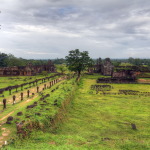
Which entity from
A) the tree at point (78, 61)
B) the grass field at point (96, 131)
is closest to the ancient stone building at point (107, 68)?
the tree at point (78, 61)

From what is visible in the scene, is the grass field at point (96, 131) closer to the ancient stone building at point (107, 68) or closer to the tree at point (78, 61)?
the tree at point (78, 61)

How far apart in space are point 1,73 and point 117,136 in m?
47.6

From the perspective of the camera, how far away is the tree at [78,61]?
146ft

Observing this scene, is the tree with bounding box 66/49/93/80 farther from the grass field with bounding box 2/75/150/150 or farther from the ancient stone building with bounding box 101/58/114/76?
the grass field with bounding box 2/75/150/150

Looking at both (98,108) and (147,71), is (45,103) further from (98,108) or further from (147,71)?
(147,71)

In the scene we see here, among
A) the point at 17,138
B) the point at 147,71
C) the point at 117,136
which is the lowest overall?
the point at 117,136

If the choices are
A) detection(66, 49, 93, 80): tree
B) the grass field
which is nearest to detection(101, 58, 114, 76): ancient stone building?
detection(66, 49, 93, 80): tree

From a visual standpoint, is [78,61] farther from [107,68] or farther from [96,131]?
[96,131]

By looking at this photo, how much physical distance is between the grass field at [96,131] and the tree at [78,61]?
27921mm

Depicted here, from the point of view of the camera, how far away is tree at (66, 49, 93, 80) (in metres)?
44.6

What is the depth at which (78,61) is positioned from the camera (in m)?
45.8

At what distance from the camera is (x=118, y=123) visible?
11.9 meters

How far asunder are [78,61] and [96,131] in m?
36.2

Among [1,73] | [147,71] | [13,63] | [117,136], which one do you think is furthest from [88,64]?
[13,63]
